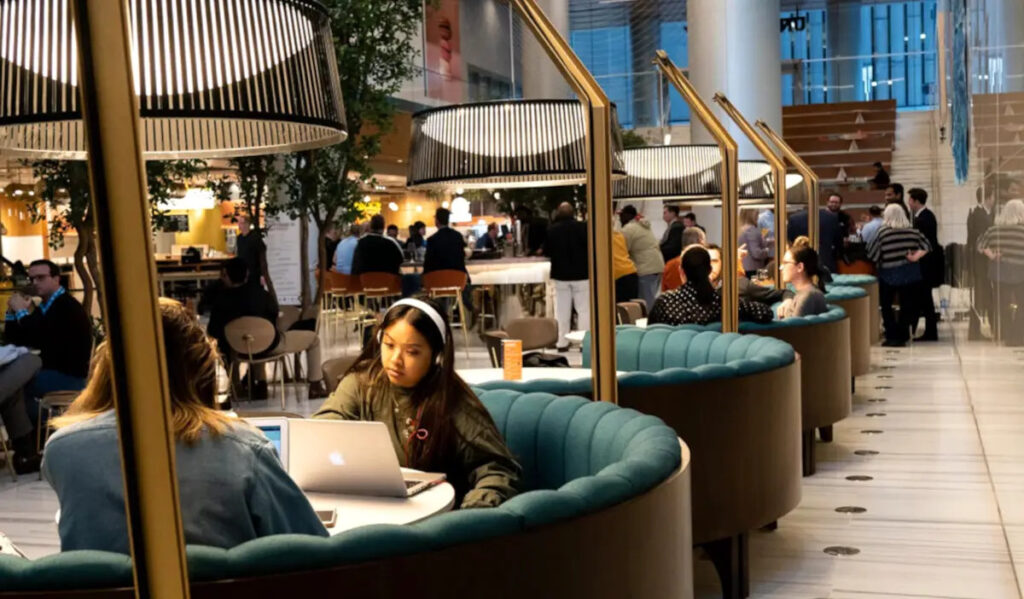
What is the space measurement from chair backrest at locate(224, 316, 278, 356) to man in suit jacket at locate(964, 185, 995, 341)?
510cm

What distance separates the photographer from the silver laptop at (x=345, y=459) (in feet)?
10.2

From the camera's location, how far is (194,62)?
2.15m

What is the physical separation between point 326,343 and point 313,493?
40.1ft

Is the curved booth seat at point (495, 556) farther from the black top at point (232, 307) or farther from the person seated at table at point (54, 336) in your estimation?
the black top at point (232, 307)

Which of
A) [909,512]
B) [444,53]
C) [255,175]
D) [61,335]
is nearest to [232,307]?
[255,175]

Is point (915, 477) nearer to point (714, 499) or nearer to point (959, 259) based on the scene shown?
point (714, 499)

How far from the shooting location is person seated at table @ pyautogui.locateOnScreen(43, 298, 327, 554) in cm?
233

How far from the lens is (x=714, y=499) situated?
15.5ft

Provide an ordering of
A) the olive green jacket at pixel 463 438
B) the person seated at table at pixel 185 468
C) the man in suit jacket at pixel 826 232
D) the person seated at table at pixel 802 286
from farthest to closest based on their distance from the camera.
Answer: the man in suit jacket at pixel 826 232
the person seated at table at pixel 802 286
the olive green jacket at pixel 463 438
the person seated at table at pixel 185 468

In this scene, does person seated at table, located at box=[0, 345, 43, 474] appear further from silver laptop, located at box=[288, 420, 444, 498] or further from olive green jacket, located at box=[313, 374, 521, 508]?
silver laptop, located at box=[288, 420, 444, 498]

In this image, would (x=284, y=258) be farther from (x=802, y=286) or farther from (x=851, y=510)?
(x=851, y=510)

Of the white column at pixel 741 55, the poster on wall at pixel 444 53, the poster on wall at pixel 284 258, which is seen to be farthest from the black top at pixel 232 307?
the poster on wall at pixel 444 53

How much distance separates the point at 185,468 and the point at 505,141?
2.31 meters

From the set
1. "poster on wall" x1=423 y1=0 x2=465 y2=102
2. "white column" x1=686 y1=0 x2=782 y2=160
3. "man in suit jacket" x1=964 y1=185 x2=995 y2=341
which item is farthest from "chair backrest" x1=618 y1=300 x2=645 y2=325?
"poster on wall" x1=423 y1=0 x2=465 y2=102
